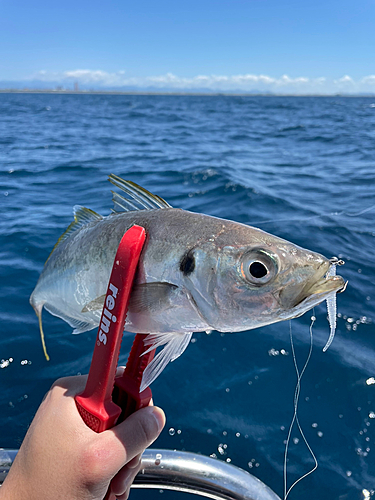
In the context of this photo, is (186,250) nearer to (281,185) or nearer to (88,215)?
(88,215)

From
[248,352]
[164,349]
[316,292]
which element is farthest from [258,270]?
[248,352]

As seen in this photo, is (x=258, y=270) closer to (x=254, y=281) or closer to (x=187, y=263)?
(x=254, y=281)

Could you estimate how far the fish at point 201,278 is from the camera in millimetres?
1303

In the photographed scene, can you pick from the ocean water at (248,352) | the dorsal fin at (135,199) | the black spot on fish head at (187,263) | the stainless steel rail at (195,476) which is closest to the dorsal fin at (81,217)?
the dorsal fin at (135,199)

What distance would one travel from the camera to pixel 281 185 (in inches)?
467

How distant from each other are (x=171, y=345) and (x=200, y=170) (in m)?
12.1

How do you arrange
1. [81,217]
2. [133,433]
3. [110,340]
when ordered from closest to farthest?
[110,340] < [133,433] < [81,217]

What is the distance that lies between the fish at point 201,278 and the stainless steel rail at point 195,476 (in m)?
1.19

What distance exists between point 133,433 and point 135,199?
0.95 meters

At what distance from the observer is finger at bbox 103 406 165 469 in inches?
54.3

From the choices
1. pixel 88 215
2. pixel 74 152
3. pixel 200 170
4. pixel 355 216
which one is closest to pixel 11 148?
pixel 74 152

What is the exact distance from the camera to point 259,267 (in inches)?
52.2

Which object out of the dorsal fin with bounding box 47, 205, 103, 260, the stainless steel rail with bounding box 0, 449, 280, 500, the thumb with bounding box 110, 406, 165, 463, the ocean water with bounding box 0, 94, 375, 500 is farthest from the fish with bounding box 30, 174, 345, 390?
the ocean water with bounding box 0, 94, 375, 500

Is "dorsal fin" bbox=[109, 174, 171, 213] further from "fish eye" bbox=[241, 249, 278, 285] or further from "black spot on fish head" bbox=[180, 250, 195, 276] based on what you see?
"fish eye" bbox=[241, 249, 278, 285]
